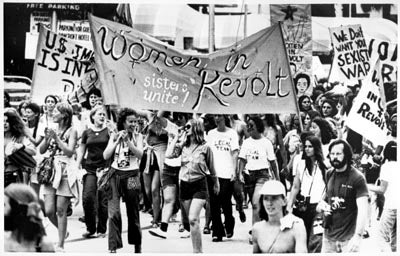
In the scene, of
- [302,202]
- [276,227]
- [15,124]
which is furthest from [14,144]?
[302,202]

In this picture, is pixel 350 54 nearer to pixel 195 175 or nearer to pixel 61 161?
pixel 195 175

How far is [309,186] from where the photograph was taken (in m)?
6.80

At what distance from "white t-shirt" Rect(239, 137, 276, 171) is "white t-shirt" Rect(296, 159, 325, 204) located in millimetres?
288

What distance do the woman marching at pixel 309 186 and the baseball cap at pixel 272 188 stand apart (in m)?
0.13

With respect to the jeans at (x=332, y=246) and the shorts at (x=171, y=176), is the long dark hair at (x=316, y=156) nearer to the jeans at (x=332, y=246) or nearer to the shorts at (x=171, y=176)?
the jeans at (x=332, y=246)

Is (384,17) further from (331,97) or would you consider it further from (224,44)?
(224,44)

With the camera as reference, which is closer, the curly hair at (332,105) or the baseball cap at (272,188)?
the baseball cap at (272,188)

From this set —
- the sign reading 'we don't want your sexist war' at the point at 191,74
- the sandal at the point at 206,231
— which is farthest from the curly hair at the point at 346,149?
the sandal at the point at 206,231

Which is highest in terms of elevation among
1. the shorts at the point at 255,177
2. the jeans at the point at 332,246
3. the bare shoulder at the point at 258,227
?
the shorts at the point at 255,177

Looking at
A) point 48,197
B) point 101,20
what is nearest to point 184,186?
point 48,197

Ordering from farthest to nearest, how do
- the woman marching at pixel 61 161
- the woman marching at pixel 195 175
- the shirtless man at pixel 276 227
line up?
the woman marching at pixel 61 161 → the woman marching at pixel 195 175 → the shirtless man at pixel 276 227

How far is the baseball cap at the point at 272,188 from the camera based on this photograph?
6.70 meters

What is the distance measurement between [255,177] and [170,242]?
3.26 feet

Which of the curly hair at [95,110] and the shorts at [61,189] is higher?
the curly hair at [95,110]
